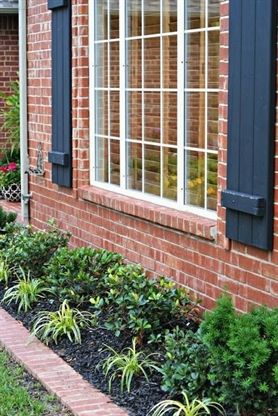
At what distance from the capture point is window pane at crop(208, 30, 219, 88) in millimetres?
6793

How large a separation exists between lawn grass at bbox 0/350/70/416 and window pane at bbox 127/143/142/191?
88.2 inches

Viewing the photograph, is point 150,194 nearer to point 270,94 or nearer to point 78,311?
point 78,311

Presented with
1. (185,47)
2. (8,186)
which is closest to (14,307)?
(185,47)

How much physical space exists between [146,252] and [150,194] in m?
0.49

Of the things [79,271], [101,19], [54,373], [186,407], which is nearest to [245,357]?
[186,407]

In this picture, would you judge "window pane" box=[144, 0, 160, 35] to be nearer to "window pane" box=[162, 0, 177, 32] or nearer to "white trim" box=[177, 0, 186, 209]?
"window pane" box=[162, 0, 177, 32]

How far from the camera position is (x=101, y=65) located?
886 cm

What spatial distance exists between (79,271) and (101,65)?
213 cm

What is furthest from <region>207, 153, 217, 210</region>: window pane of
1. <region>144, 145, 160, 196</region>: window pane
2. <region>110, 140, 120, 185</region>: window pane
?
<region>110, 140, 120, 185</region>: window pane

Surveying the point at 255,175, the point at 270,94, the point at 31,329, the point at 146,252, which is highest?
the point at 270,94

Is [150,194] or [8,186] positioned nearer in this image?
[150,194]

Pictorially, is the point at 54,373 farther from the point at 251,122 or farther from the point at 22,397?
the point at 251,122

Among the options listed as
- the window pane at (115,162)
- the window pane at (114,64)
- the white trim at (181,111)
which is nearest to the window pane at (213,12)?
the white trim at (181,111)

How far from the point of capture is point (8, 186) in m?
15.4
